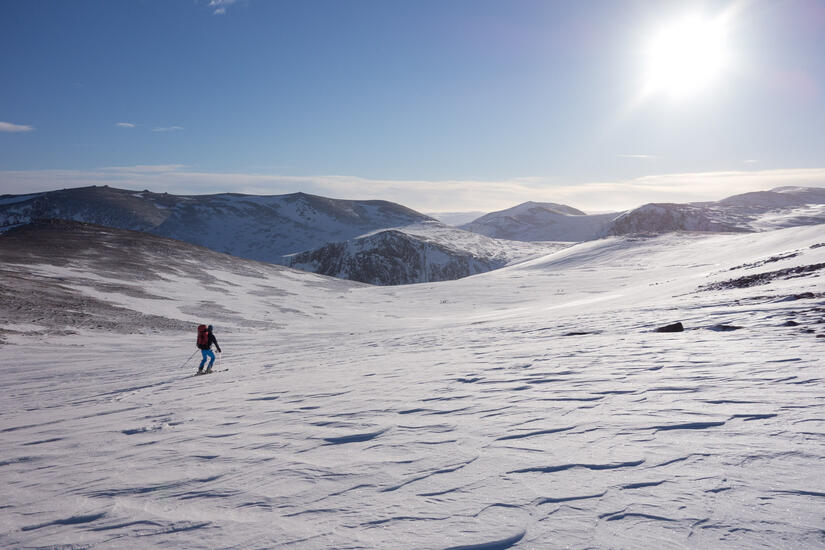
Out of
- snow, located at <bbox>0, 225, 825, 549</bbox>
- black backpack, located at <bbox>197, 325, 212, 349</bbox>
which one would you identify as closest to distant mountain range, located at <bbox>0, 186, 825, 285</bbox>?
black backpack, located at <bbox>197, 325, 212, 349</bbox>

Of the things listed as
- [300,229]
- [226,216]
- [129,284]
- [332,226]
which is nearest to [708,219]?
[332,226]

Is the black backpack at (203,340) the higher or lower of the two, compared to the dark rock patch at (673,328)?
lower

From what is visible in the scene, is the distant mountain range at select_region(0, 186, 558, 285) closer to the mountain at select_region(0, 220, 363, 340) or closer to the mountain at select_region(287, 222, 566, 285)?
the mountain at select_region(287, 222, 566, 285)

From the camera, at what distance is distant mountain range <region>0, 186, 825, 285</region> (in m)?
110

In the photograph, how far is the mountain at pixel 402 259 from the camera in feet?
350

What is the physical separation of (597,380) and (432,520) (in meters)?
4.31

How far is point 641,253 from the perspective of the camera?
62531mm

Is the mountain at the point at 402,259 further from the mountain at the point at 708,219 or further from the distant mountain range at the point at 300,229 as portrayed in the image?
the mountain at the point at 708,219

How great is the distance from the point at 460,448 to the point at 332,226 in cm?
17185

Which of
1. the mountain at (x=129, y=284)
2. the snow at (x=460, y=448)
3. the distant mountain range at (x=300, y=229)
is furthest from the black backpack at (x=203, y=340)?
the distant mountain range at (x=300, y=229)

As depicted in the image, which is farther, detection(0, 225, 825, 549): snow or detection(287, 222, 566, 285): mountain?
detection(287, 222, 566, 285): mountain

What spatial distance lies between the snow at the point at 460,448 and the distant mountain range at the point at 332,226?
95.7 meters

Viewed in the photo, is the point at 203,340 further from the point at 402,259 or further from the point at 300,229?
the point at 300,229

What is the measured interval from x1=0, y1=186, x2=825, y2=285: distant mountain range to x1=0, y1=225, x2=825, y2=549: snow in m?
95.7
